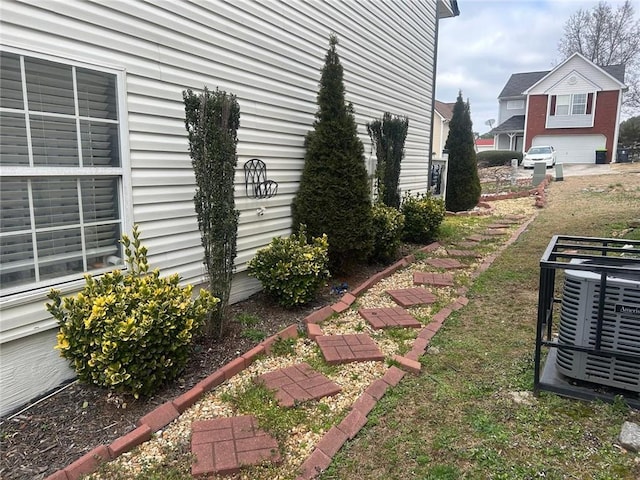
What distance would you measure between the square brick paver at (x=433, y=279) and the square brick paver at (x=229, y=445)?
329 centimetres

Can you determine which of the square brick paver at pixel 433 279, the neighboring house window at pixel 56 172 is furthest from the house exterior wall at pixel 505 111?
the neighboring house window at pixel 56 172

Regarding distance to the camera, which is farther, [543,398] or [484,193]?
[484,193]

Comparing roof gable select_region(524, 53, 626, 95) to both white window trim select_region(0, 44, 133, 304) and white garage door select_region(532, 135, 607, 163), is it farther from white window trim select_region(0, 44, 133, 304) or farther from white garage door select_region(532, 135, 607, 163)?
white window trim select_region(0, 44, 133, 304)

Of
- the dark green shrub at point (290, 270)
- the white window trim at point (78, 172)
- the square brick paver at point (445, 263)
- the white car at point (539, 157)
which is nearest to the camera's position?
the white window trim at point (78, 172)

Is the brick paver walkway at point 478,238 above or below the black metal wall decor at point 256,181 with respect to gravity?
below

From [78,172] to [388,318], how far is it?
2.95 meters

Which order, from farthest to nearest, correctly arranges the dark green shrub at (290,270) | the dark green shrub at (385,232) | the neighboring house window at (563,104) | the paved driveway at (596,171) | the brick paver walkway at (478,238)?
the neighboring house window at (563,104) < the paved driveway at (596,171) < the brick paver walkway at (478,238) < the dark green shrub at (385,232) < the dark green shrub at (290,270)

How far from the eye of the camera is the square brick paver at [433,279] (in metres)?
5.18

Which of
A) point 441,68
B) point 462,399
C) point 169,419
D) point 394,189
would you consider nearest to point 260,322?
point 169,419

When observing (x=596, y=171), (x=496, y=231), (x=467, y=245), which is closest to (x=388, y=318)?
(x=467, y=245)

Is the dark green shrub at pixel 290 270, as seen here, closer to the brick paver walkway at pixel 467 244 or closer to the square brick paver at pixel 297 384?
the square brick paver at pixel 297 384

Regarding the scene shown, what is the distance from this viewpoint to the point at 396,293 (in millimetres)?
4824

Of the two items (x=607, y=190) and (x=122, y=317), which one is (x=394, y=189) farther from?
(x=607, y=190)

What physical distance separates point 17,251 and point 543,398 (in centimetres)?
352
